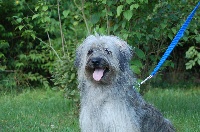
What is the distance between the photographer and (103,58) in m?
4.83

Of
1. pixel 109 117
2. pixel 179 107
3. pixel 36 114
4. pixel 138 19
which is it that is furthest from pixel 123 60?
pixel 179 107

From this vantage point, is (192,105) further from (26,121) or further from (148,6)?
(26,121)

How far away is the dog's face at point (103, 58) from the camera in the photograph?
485 centimetres

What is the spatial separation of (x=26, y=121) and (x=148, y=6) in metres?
2.58

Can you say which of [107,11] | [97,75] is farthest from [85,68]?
[107,11]

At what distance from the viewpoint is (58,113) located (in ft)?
26.8

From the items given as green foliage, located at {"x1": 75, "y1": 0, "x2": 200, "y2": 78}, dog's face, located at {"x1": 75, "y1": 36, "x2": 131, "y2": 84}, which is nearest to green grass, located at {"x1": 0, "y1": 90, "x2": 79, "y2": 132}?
green foliage, located at {"x1": 75, "y1": 0, "x2": 200, "y2": 78}

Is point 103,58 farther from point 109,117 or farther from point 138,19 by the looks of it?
point 138,19

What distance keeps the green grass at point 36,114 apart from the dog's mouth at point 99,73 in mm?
2010

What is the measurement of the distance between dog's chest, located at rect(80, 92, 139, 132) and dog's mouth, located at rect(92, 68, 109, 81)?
0.82 feet

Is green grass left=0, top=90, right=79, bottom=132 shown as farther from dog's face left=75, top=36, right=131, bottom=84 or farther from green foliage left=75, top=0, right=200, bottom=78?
dog's face left=75, top=36, right=131, bottom=84

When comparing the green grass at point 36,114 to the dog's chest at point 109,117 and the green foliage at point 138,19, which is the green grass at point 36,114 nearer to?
the green foliage at point 138,19

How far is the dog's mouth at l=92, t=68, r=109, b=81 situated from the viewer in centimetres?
484

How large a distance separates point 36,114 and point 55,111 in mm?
512
